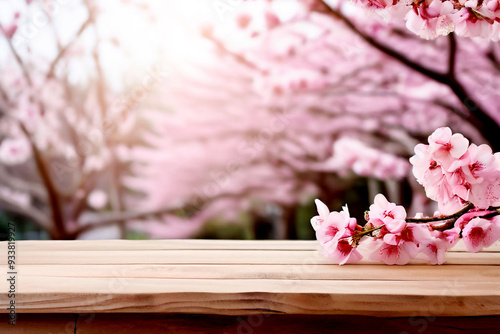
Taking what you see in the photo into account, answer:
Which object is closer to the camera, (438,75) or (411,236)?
(411,236)

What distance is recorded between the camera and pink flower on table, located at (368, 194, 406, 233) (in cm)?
75

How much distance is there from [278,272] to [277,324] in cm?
10

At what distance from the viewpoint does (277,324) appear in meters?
0.62

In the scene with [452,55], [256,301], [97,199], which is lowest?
[97,199]

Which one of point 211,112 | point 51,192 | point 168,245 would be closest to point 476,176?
point 168,245

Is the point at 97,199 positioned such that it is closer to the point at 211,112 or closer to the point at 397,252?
the point at 211,112

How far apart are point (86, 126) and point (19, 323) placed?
290 centimetres

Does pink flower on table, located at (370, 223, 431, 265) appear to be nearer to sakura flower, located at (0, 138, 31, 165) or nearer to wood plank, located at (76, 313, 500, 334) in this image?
wood plank, located at (76, 313, 500, 334)

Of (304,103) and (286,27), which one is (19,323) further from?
(304,103)

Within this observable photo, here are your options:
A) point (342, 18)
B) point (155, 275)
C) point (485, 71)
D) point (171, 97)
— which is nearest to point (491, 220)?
point (155, 275)

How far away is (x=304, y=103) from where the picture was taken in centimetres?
323

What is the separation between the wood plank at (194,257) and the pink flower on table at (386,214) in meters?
0.08

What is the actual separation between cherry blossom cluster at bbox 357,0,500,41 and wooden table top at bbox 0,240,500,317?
38 centimetres

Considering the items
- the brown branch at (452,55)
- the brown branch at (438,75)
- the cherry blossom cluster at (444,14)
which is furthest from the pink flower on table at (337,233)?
the brown branch at (452,55)
